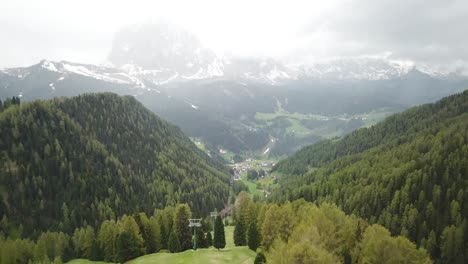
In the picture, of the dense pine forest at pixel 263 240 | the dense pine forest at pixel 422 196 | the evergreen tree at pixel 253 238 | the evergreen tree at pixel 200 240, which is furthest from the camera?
the dense pine forest at pixel 422 196

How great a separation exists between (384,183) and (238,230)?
82.5 m

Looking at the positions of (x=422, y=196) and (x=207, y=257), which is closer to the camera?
(x=207, y=257)

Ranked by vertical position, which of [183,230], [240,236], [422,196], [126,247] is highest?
[422,196]

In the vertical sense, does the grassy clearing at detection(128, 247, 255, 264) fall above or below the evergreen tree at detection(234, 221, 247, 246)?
above

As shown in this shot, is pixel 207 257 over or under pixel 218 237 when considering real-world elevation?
over

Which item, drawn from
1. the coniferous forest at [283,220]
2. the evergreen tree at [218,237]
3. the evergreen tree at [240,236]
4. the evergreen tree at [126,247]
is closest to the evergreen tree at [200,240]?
the coniferous forest at [283,220]

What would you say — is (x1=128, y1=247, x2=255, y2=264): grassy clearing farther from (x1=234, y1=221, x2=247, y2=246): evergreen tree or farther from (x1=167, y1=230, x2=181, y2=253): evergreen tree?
(x1=234, y1=221, x2=247, y2=246): evergreen tree

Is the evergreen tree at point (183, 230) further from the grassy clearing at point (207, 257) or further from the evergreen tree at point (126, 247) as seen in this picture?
the evergreen tree at point (126, 247)

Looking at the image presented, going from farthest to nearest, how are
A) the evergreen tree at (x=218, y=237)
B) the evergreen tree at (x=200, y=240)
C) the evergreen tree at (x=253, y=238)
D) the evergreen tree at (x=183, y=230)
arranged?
the evergreen tree at (x=200, y=240) < the evergreen tree at (x=183, y=230) < the evergreen tree at (x=218, y=237) < the evergreen tree at (x=253, y=238)

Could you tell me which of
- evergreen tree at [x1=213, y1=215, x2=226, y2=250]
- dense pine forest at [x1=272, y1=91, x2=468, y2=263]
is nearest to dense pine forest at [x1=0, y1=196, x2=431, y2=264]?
evergreen tree at [x1=213, y1=215, x2=226, y2=250]

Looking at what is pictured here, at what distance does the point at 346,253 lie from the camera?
4129 inches

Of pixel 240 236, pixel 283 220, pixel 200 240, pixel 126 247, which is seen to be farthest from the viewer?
pixel 240 236

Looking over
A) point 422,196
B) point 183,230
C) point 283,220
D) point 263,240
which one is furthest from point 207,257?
point 422,196

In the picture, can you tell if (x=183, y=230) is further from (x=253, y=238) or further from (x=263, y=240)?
(x=263, y=240)
